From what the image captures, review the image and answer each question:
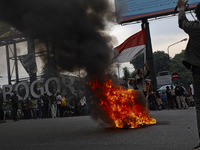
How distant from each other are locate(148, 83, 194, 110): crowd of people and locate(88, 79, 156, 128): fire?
11945 mm

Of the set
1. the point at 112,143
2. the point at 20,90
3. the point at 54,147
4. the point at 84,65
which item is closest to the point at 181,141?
the point at 112,143

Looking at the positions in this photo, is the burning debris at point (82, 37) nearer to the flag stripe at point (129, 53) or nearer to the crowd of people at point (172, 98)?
the flag stripe at point (129, 53)

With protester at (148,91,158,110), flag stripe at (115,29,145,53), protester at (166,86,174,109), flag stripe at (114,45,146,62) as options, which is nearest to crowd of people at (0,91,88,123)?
protester at (148,91,158,110)

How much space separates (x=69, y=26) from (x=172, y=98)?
14.6m

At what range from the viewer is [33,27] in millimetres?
6613

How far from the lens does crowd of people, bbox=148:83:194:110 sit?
18758mm

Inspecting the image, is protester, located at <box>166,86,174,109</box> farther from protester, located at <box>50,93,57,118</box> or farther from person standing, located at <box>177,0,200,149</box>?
person standing, located at <box>177,0,200,149</box>

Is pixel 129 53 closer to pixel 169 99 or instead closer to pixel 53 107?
pixel 53 107

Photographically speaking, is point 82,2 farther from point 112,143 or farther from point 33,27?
point 112,143

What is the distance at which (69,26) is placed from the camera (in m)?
6.88

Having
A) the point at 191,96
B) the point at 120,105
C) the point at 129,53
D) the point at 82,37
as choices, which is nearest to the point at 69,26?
the point at 82,37

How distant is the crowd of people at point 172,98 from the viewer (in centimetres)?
1876

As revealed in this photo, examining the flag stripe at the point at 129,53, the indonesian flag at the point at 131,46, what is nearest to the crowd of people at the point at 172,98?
the flag stripe at the point at 129,53

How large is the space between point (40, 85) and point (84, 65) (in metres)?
20.4
